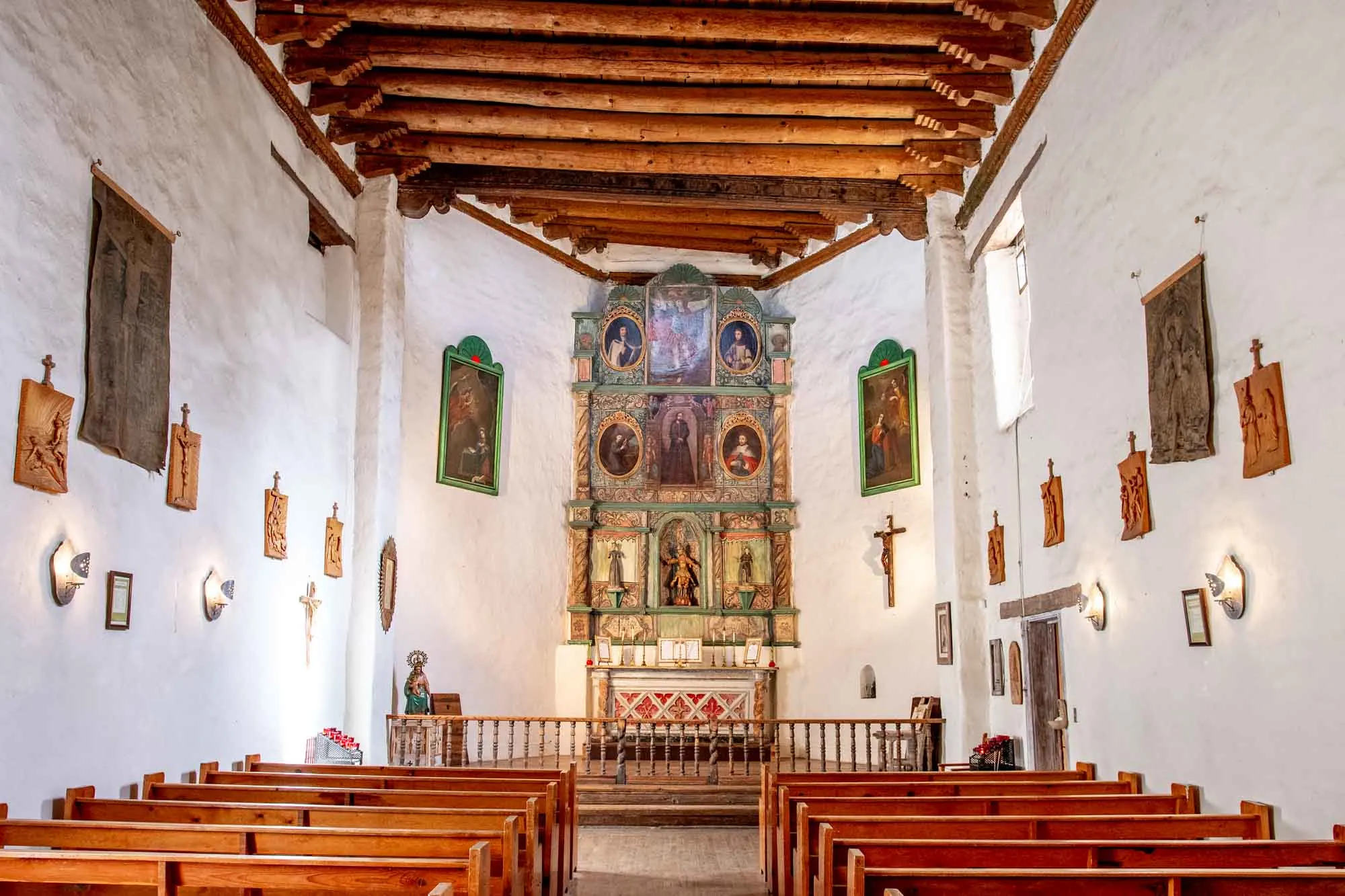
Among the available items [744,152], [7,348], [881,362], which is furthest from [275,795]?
[881,362]

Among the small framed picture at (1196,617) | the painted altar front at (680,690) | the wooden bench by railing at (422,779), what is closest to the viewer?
the small framed picture at (1196,617)

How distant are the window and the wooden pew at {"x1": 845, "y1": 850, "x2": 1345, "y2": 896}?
286 inches

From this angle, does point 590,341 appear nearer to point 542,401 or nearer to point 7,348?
point 542,401

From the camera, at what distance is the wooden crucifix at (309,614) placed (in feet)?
34.3

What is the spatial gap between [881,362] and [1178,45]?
8900 millimetres

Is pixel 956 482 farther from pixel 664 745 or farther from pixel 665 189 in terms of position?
pixel 664 745

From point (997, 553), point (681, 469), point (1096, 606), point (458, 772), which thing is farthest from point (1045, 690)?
point (681, 469)

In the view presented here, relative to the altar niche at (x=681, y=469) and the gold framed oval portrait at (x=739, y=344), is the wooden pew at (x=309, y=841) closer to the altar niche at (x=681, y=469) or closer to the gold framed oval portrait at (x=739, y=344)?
the altar niche at (x=681, y=469)

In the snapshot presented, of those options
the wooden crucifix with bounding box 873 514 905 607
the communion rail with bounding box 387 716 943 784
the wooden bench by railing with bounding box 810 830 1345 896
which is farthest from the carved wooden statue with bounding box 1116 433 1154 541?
the wooden crucifix with bounding box 873 514 905 607

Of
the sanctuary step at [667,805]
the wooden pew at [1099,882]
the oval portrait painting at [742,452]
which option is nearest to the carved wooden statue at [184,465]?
the sanctuary step at [667,805]

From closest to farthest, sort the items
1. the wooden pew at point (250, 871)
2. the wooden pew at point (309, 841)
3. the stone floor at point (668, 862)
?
the wooden pew at point (250, 871) < the wooden pew at point (309, 841) < the stone floor at point (668, 862)

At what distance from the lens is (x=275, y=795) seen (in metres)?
6.80

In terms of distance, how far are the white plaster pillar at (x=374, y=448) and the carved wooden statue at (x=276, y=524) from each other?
183 centimetres

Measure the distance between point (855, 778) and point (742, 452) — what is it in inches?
378
